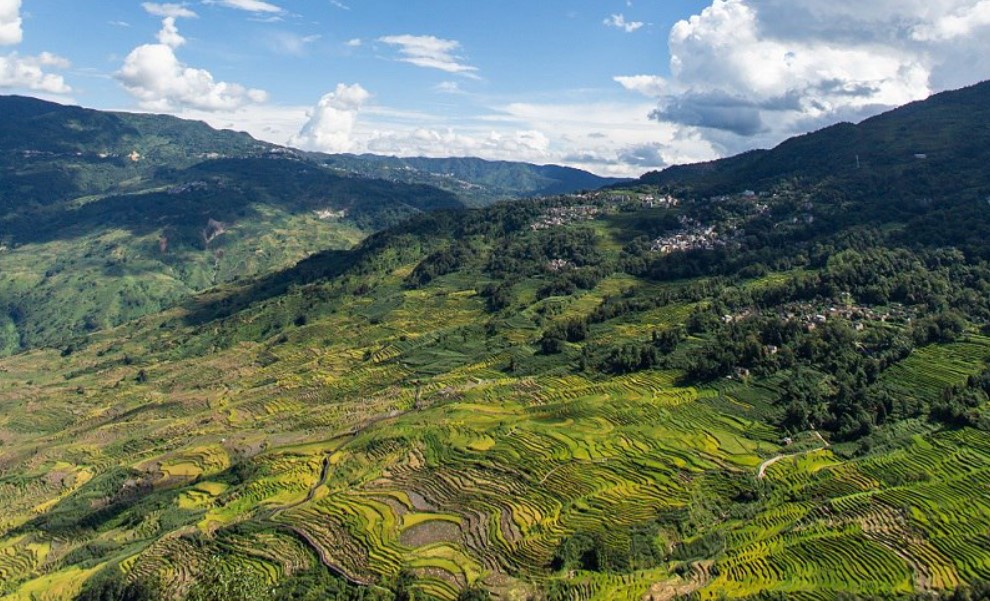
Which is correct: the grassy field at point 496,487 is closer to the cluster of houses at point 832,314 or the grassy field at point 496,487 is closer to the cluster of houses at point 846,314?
the cluster of houses at point 832,314

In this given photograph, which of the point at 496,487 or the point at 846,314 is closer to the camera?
the point at 496,487

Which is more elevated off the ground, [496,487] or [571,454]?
[571,454]

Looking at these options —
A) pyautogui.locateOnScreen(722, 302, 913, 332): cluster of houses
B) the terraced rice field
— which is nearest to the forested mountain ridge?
the terraced rice field

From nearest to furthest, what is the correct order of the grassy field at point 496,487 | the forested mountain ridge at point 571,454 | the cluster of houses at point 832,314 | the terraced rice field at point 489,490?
1. the terraced rice field at point 489,490
2. the grassy field at point 496,487
3. the forested mountain ridge at point 571,454
4. the cluster of houses at point 832,314

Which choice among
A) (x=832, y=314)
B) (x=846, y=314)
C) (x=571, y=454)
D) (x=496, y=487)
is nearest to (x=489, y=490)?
(x=496, y=487)

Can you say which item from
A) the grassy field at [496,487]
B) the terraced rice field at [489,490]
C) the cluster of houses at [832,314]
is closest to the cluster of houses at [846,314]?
the cluster of houses at [832,314]

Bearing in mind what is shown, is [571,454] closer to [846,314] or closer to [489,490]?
[489,490]

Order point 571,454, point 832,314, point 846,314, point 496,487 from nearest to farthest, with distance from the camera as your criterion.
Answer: point 496,487 < point 571,454 < point 846,314 < point 832,314

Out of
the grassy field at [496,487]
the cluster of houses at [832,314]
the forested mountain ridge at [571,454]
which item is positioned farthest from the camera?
the cluster of houses at [832,314]

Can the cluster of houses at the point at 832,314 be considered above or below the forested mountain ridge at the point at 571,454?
above

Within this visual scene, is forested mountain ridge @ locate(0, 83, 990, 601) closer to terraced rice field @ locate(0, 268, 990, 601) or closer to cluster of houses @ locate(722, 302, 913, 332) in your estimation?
terraced rice field @ locate(0, 268, 990, 601)
